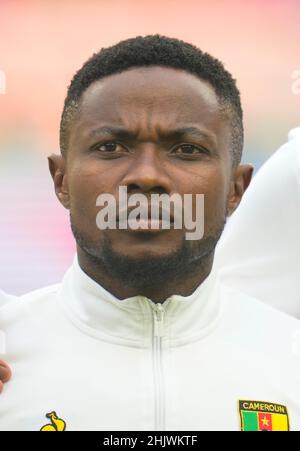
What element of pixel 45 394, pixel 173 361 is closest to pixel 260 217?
pixel 173 361

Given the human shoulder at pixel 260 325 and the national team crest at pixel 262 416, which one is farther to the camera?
the human shoulder at pixel 260 325

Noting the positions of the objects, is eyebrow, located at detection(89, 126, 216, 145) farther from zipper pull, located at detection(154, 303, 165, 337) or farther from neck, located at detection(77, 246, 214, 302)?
zipper pull, located at detection(154, 303, 165, 337)

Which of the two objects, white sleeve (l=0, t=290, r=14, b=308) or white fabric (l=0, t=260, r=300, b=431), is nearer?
white fabric (l=0, t=260, r=300, b=431)

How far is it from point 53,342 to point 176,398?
359mm

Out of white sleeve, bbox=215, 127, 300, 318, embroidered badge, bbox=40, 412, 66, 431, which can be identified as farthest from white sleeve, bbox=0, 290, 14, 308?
white sleeve, bbox=215, 127, 300, 318

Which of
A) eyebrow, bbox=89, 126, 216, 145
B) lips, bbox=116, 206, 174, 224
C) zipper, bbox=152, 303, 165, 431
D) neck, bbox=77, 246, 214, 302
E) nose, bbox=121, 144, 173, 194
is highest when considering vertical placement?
eyebrow, bbox=89, 126, 216, 145

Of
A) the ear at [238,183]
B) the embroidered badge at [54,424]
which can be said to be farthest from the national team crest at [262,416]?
the ear at [238,183]

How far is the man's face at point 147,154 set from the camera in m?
1.78

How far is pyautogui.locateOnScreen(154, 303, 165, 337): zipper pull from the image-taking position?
1859 mm

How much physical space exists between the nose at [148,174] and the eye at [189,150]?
0.06 m

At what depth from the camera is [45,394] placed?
1.79 metres

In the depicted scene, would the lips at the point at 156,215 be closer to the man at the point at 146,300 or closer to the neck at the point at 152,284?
the man at the point at 146,300

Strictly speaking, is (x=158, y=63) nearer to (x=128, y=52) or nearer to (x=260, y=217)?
(x=128, y=52)

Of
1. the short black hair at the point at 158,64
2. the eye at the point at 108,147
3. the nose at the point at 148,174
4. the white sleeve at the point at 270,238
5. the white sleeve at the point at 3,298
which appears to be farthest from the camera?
the white sleeve at the point at 270,238
